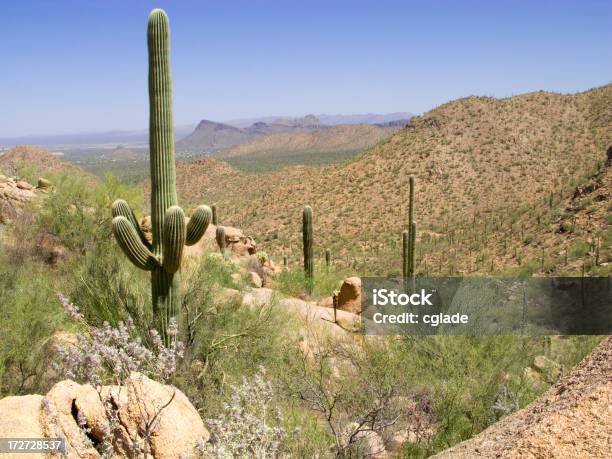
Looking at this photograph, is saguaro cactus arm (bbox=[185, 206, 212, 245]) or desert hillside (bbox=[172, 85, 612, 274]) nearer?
saguaro cactus arm (bbox=[185, 206, 212, 245])

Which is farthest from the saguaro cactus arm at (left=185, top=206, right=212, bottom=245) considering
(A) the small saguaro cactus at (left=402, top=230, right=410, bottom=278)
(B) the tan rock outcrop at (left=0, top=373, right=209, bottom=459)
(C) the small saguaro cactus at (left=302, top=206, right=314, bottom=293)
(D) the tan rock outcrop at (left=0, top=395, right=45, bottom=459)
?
(A) the small saguaro cactus at (left=402, top=230, right=410, bottom=278)

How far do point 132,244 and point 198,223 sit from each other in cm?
98

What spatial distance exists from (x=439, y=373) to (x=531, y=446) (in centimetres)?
581

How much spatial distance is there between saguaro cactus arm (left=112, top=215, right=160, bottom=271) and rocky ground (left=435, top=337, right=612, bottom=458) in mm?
5616

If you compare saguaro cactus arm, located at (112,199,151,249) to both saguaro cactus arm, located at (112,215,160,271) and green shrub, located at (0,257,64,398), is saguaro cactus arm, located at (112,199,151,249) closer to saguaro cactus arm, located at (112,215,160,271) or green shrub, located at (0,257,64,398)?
saguaro cactus arm, located at (112,215,160,271)

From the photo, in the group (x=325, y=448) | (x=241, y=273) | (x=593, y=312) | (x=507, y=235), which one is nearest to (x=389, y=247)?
(x=507, y=235)

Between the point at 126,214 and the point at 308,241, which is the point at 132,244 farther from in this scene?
the point at 308,241

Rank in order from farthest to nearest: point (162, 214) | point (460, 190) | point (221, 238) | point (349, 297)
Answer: point (460, 190)
point (221, 238)
point (349, 297)
point (162, 214)

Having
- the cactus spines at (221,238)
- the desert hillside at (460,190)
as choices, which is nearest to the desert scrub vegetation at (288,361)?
the cactus spines at (221,238)

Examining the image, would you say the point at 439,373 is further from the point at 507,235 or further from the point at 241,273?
the point at 507,235

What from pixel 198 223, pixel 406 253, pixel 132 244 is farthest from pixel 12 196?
pixel 406 253

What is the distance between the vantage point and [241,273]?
49.3ft

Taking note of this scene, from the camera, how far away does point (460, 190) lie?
134ft

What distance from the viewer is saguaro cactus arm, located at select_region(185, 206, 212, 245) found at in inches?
320
